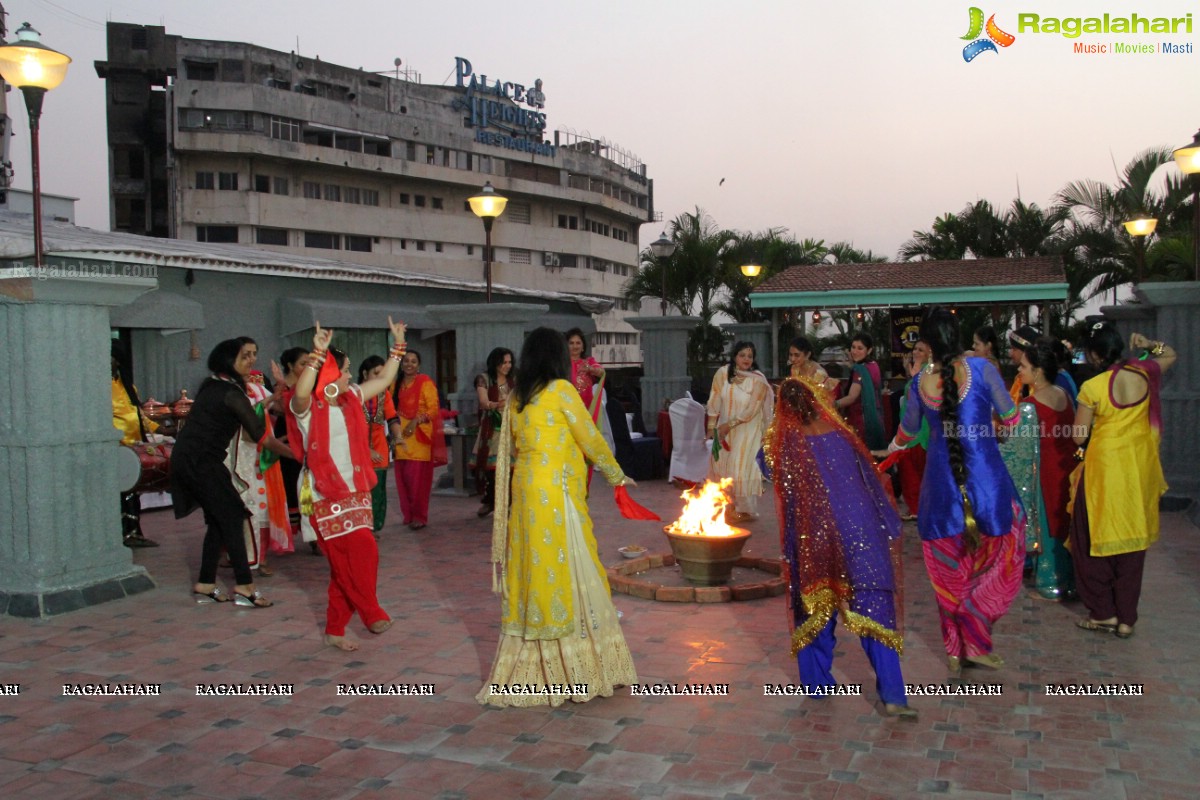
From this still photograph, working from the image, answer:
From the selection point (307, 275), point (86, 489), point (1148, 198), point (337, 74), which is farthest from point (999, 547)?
point (337, 74)

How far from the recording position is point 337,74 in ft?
141

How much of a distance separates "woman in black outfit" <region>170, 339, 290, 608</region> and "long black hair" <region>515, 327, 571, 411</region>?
8.27 feet

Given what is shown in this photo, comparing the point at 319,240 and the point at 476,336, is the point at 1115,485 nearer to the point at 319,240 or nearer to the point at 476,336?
the point at 476,336

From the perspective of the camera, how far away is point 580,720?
14.1ft

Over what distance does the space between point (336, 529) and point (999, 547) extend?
3.34 metres

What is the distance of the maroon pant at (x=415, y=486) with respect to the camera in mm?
9188

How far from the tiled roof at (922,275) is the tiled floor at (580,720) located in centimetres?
1419

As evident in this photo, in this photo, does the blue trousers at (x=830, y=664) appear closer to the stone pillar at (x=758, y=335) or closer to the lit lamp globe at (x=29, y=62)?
the lit lamp globe at (x=29, y=62)

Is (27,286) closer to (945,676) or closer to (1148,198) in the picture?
(945,676)

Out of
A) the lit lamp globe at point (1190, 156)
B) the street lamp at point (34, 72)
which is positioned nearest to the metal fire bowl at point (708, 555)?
the street lamp at point (34, 72)

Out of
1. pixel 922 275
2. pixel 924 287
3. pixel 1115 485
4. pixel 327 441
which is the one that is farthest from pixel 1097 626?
pixel 922 275

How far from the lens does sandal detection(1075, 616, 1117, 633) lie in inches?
217

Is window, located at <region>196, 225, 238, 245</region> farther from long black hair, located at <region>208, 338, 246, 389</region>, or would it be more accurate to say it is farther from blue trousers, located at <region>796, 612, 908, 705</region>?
blue trousers, located at <region>796, 612, 908, 705</region>

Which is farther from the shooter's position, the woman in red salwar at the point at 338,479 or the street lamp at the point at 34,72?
the street lamp at the point at 34,72
